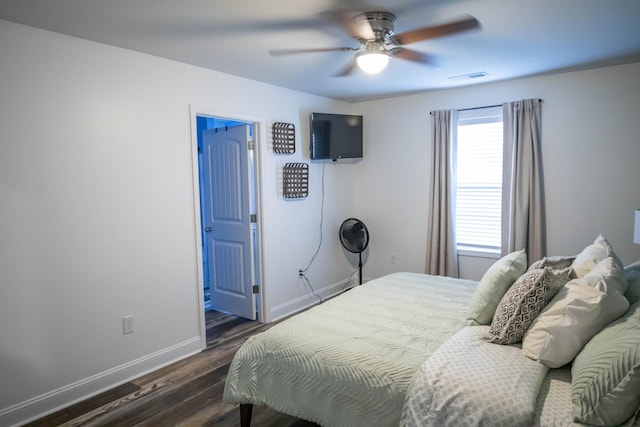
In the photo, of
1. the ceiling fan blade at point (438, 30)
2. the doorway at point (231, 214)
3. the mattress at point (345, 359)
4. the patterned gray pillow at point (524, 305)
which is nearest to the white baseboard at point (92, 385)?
the doorway at point (231, 214)

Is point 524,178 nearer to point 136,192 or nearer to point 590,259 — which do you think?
point 590,259

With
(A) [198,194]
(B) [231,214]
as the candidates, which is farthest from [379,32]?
(B) [231,214]

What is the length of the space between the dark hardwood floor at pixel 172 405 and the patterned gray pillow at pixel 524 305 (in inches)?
49.4

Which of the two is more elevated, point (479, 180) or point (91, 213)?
point (479, 180)

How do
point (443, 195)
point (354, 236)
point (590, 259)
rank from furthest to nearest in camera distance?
point (354, 236), point (443, 195), point (590, 259)

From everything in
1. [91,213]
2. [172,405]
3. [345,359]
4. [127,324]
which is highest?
[91,213]

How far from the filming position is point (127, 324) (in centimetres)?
288

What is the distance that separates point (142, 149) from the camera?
9.56 feet

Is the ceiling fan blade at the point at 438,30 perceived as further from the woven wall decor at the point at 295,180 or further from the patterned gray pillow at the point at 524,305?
the woven wall decor at the point at 295,180

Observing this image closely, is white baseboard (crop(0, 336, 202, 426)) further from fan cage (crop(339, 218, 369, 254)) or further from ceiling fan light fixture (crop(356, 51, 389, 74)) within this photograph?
ceiling fan light fixture (crop(356, 51, 389, 74))

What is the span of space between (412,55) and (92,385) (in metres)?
3.18

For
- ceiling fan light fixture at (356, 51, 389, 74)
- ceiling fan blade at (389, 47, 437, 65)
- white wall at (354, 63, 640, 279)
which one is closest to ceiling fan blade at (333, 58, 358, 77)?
ceiling fan blade at (389, 47, 437, 65)

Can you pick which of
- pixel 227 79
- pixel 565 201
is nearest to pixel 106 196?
pixel 227 79

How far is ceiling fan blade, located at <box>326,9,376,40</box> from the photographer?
217 cm
